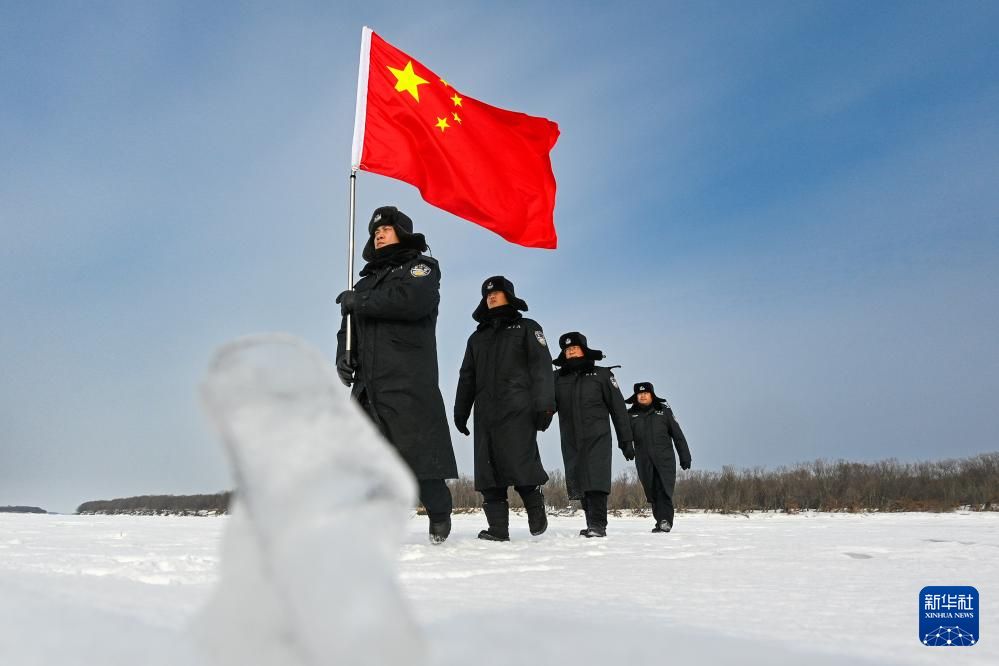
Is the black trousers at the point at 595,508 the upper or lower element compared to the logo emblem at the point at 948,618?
lower

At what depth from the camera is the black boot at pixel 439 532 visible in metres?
4.15

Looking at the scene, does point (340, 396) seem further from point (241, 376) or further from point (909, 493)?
point (909, 493)

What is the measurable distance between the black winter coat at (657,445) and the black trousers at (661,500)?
15 millimetres

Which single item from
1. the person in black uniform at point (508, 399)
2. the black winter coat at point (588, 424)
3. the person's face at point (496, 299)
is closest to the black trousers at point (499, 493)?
the person in black uniform at point (508, 399)

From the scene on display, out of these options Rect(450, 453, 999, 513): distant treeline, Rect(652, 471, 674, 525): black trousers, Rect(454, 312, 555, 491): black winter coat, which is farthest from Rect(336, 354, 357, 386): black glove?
Rect(450, 453, 999, 513): distant treeline

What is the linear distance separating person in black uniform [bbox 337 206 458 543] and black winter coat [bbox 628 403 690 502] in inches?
172

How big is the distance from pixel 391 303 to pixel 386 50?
2.79 metres

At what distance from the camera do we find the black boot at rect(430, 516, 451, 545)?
13.6 feet

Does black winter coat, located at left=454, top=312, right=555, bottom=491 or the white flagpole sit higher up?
the white flagpole

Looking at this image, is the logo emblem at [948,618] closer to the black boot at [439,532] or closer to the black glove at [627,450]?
the black boot at [439,532]

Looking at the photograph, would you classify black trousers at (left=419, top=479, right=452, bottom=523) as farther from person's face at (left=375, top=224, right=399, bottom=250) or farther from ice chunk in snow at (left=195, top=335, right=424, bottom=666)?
ice chunk in snow at (left=195, top=335, right=424, bottom=666)

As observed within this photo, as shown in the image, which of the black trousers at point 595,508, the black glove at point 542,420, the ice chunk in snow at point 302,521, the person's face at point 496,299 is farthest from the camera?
the black trousers at point 595,508

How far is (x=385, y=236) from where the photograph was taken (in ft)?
14.9

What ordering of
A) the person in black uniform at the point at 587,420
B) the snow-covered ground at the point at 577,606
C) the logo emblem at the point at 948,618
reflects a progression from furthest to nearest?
the person in black uniform at the point at 587,420, the logo emblem at the point at 948,618, the snow-covered ground at the point at 577,606
